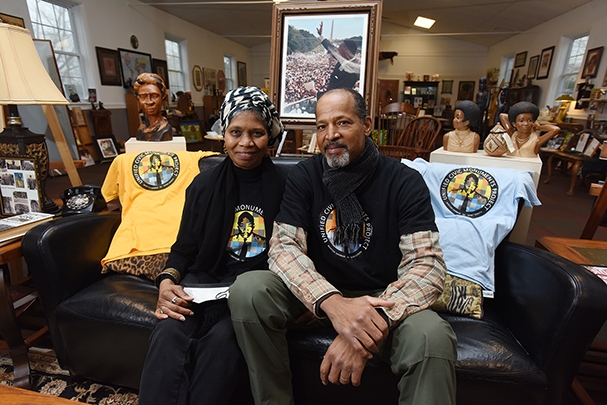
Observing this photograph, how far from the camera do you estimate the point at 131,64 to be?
21.4 ft

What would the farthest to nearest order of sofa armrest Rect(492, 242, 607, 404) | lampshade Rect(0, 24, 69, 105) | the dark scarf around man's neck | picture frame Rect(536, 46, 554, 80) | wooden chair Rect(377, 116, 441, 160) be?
picture frame Rect(536, 46, 554, 80), wooden chair Rect(377, 116, 441, 160), lampshade Rect(0, 24, 69, 105), the dark scarf around man's neck, sofa armrest Rect(492, 242, 607, 404)

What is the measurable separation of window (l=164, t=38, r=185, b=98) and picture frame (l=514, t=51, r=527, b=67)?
8.55 metres

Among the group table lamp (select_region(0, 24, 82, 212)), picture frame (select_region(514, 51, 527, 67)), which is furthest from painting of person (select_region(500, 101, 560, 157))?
picture frame (select_region(514, 51, 527, 67))

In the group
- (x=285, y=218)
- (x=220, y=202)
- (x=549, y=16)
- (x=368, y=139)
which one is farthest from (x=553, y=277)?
(x=549, y=16)

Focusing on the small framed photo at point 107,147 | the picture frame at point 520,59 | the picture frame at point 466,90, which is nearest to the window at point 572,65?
the picture frame at point 520,59

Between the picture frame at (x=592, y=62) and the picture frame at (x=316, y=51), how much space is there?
5.87m

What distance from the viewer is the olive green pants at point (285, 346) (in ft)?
2.98

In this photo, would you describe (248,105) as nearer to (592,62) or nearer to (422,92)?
(592,62)

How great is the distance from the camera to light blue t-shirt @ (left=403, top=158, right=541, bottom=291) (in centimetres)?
141

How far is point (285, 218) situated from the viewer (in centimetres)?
122

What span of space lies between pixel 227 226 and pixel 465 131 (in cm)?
177

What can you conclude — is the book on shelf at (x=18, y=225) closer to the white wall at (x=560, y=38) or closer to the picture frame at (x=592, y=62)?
the white wall at (x=560, y=38)

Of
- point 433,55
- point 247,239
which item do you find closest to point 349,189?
point 247,239

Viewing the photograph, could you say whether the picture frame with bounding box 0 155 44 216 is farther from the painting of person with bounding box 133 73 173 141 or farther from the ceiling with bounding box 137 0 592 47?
the ceiling with bounding box 137 0 592 47
